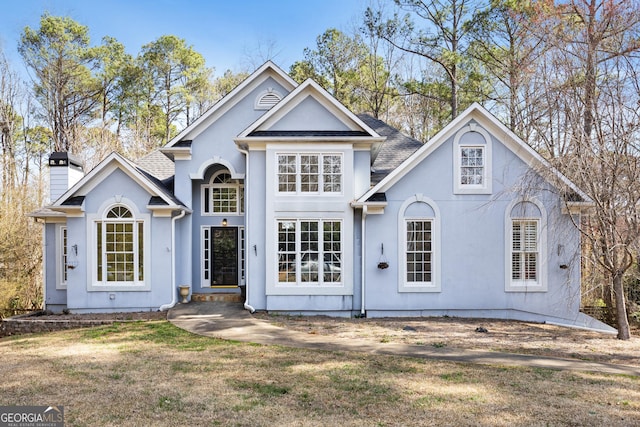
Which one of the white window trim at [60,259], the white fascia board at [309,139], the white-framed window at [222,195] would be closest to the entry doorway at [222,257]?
the white-framed window at [222,195]

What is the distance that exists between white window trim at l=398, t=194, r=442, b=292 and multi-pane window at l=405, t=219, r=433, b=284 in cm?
11

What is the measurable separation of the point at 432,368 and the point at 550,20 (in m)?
13.9

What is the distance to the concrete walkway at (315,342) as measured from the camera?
775cm

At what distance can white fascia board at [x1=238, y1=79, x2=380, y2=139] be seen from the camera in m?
12.1

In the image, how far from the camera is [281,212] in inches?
483

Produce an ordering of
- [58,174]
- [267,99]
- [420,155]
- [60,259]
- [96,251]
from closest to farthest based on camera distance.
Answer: [420,155] → [96,251] → [58,174] → [60,259] → [267,99]

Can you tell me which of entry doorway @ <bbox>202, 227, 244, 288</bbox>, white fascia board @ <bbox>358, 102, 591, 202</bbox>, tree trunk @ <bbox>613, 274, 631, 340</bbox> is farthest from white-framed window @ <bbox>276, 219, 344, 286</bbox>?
tree trunk @ <bbox>613, 274, 631, 340</bbox>

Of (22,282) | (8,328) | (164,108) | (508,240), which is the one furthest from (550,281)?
(164,108)

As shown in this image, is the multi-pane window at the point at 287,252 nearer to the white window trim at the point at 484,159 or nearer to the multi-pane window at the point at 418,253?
the multi-pane window at the point at 418,253

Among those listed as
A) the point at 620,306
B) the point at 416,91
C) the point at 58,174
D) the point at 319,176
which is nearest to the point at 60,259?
the point at 58,174

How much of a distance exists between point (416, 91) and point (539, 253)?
13.7m

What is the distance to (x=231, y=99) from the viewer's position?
14.1 meters

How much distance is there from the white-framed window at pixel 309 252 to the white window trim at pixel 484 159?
368 cm

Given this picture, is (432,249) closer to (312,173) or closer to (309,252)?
(309,252)
